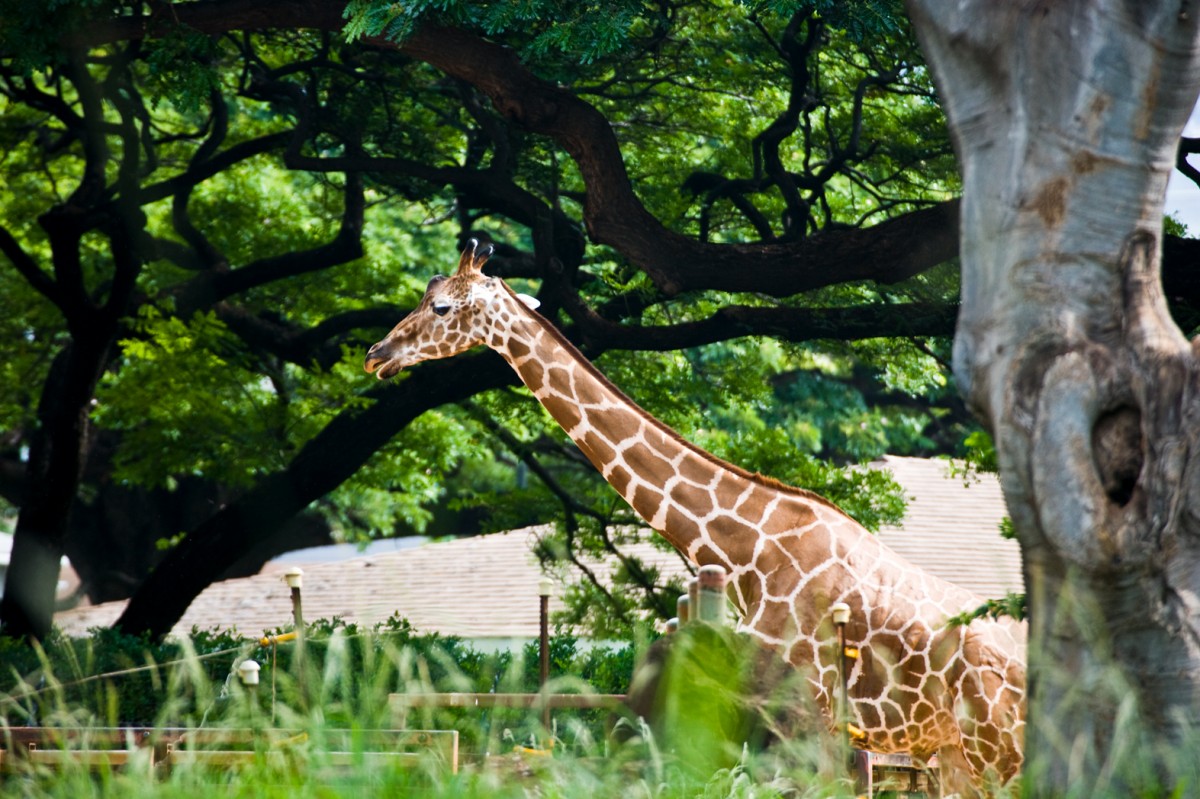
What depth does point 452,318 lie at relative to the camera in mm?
9195

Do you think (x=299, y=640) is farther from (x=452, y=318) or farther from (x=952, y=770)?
(x=452, y=318)

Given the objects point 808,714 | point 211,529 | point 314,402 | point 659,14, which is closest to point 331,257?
point 314,402

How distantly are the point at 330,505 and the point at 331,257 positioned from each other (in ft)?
39.7

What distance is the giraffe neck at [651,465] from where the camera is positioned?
8.02m

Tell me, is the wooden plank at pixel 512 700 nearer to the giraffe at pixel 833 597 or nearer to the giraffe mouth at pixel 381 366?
the giraffe at pixel 833 597

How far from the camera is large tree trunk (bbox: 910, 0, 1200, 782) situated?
4.77 m

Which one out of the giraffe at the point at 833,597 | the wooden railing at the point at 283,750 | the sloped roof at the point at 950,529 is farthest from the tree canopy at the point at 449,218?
the wooden railing at the point at 283,750

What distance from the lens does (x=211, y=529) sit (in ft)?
46.1

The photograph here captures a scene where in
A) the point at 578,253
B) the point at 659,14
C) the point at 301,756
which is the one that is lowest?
the point at 301,756

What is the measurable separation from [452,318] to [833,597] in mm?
3039

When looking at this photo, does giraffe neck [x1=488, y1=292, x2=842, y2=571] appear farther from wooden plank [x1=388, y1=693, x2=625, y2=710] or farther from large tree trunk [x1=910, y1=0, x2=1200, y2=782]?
large tree trunk [x1=910, y1=0, x2=1200, y2=782]

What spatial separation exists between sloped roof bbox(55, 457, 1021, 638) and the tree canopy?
132 inches

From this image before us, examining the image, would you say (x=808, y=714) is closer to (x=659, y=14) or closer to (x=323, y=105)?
(x=659, y=14)

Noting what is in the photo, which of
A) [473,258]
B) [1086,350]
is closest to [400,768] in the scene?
[1086,350]
